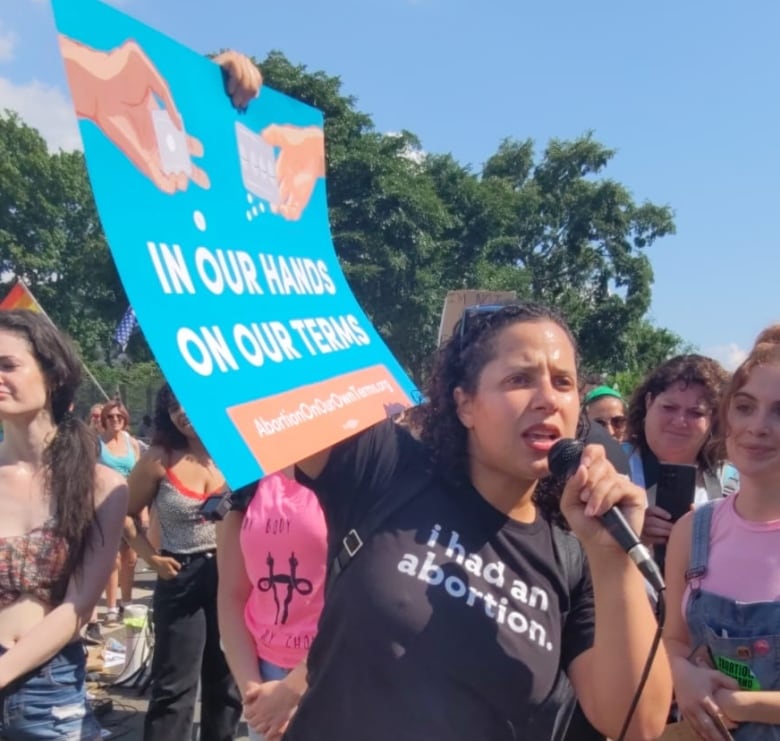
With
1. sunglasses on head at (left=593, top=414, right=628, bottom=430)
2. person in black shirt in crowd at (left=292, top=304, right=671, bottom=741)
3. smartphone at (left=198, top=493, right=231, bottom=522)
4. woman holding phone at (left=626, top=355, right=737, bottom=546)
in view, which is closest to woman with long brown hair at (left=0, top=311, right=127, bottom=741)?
smartphone at (left=198, top=493, right=231, bottom=522)

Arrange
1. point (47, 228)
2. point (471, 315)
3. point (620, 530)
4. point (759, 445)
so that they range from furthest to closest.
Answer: point (47, 228) < point (759, 445) < point (471, 315) < point (620, 530)

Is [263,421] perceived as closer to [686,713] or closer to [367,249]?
[686,713]

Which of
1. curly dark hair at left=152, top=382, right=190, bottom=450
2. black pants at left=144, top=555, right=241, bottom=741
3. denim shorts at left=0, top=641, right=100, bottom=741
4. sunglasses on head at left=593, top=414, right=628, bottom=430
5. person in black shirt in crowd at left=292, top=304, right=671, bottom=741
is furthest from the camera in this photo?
sunglasses on head at left=593, top=414, right=628, bottom=430

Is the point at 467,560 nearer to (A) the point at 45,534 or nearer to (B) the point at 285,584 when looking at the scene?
(B) the point at 285,584

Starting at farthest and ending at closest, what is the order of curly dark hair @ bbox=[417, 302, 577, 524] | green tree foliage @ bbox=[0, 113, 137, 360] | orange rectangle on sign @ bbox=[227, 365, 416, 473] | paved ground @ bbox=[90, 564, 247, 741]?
green tree foliage @ bbox=[0, 113, 137, 360], paved ground @ bbox=[90, 564, 247, 741], curly dark hair @ bbox=[417, 302, 577, 524], orange rectangle on sign @ bbox=[227, 365, 416, 473]

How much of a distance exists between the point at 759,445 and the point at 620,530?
3.10 ft

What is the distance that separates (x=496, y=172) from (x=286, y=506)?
2843 centimetres

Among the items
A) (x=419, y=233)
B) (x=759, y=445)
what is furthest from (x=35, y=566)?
(x=419, y=233)

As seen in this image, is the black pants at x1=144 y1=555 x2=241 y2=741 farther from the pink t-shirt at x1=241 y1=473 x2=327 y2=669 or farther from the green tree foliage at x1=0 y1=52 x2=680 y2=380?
the green tree foliage at x1=0 y1=52 x2=680 y2=380

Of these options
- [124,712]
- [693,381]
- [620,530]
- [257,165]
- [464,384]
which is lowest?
[124,712]

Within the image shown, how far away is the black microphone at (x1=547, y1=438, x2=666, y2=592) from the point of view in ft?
4.33

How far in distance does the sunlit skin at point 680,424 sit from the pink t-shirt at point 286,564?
140 centimetres

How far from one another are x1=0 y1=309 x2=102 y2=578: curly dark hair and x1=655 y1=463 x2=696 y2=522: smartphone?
158 centimetres

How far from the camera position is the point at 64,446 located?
2.41m
